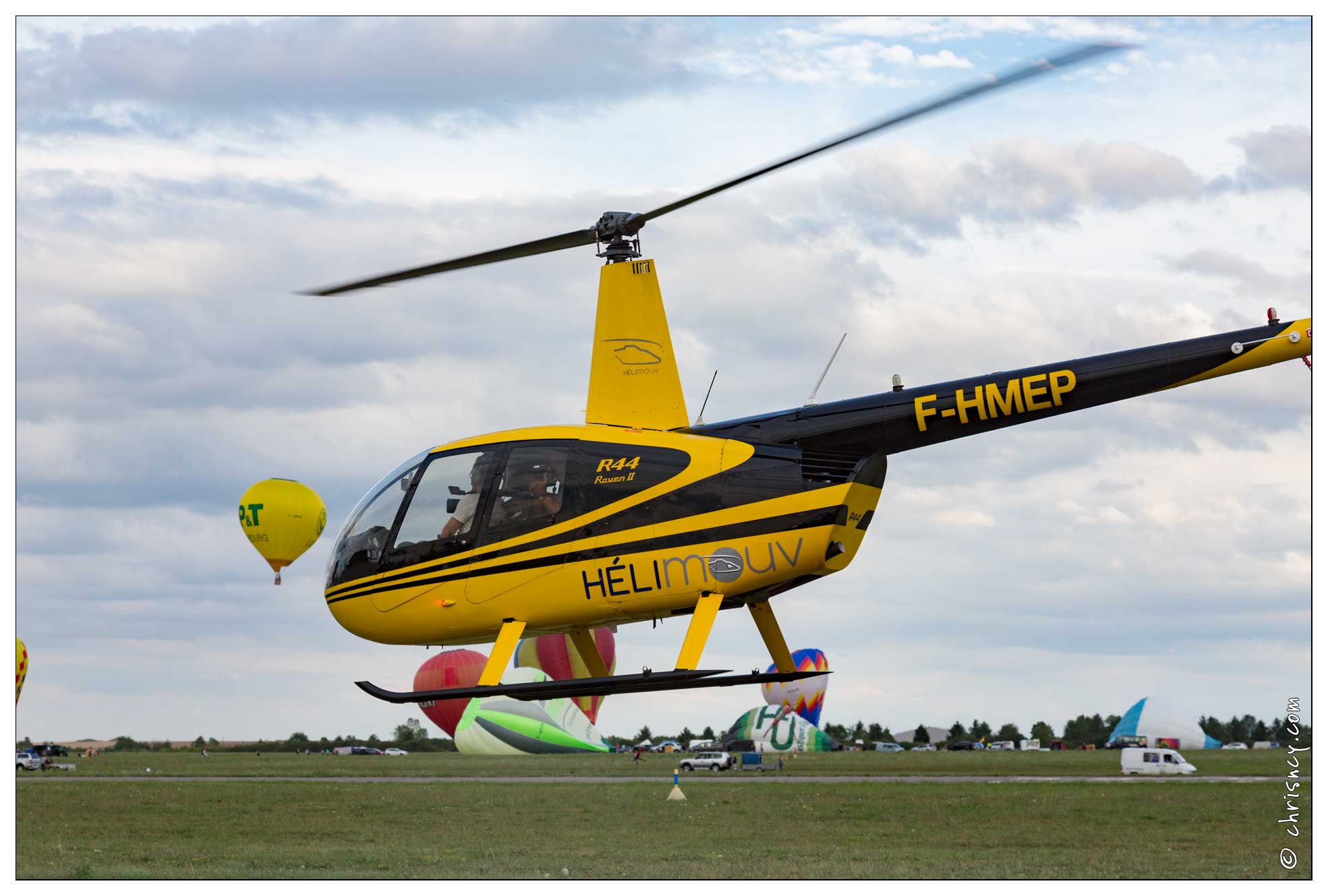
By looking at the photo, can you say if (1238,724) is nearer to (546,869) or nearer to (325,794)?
(325,794)

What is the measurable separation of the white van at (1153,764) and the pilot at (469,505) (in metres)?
58.6

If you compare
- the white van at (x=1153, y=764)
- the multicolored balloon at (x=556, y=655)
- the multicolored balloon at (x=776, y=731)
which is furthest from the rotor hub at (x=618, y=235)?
the multicolored balloon at (x=776, y=731)

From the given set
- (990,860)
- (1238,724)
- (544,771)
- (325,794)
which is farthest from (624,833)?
(1238,724)

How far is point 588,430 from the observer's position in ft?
43.2

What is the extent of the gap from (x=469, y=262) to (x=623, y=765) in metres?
65.8

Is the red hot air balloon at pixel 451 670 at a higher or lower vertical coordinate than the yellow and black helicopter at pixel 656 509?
higher

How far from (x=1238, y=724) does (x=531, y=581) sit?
100794 mm

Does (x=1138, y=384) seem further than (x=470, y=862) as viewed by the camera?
No

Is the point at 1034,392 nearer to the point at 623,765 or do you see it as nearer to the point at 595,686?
the point at 595,686

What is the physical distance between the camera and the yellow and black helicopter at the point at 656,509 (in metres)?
12.4

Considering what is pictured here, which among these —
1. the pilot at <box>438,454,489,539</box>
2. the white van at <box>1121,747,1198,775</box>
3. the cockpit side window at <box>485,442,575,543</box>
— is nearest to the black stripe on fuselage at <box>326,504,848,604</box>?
the cockpit side window at <box>485,442,575,543</box>

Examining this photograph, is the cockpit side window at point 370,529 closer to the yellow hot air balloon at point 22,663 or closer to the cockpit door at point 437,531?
the cockpit door at point 437,531

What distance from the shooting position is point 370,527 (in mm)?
13461

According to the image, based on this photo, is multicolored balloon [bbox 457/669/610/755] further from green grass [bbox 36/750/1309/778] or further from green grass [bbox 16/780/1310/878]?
green grass [bbox 16/780/1310/878]
